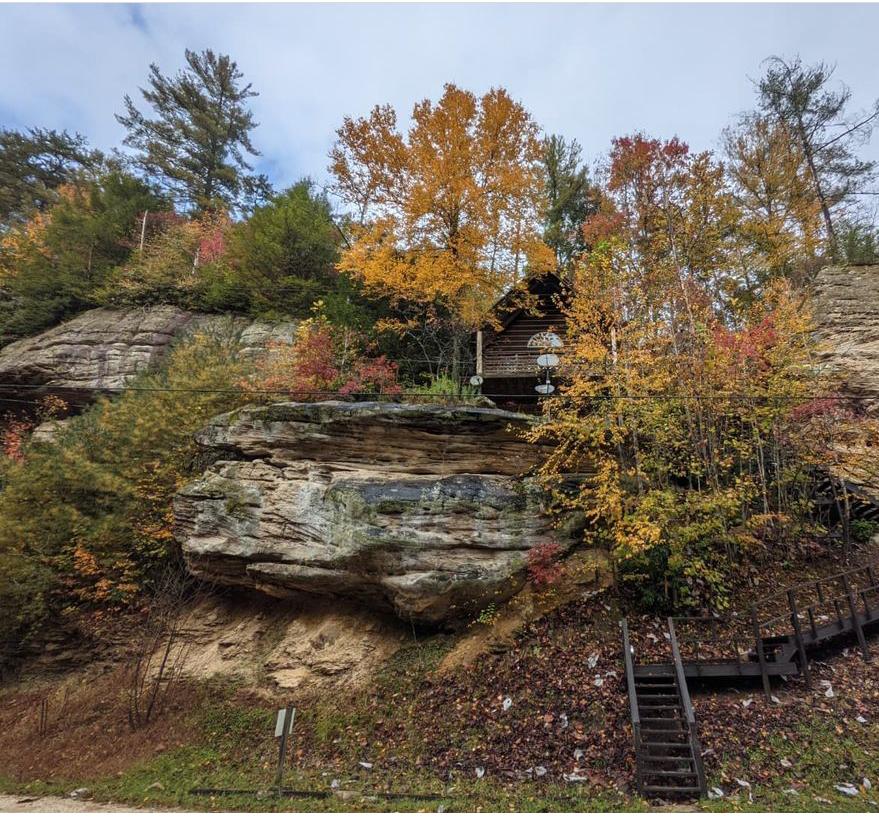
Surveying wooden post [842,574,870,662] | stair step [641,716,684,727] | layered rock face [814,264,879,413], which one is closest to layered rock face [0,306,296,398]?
stair step [641,716,684,727]

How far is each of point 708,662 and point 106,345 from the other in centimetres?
2204

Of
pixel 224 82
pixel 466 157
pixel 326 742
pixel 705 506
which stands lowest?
pixel 326 742

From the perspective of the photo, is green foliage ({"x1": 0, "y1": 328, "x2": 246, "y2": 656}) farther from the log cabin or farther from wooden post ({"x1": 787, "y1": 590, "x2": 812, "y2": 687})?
wooden post ({"x1": 787, "y1": 590, "x2": 812, "y2": 687})

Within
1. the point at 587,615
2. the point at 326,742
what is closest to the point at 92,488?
the point at 326,742

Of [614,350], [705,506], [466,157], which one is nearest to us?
[705,506]

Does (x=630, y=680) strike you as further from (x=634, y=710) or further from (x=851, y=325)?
(x=851, y=325)

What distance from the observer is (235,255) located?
18.7 meters

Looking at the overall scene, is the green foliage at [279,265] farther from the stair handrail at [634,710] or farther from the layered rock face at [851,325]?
the layered rock face at [851,325]

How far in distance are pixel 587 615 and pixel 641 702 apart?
6.47ft

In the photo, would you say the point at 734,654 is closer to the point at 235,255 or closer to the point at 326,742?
the point at 326,742

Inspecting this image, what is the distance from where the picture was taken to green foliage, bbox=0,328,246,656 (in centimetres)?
1013

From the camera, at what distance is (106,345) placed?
57.0ft

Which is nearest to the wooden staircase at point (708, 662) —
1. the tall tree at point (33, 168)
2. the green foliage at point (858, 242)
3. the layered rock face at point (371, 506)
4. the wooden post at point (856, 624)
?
the wooden post at point (856, 624)

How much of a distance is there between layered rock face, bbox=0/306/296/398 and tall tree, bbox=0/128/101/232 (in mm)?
14092
